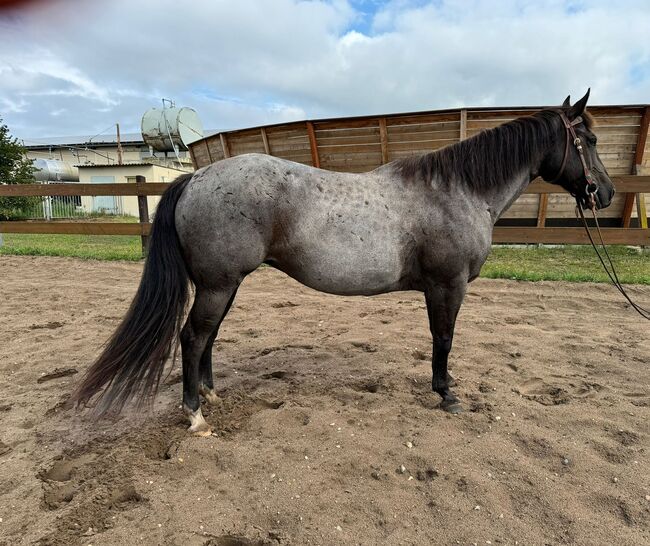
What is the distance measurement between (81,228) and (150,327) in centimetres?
732

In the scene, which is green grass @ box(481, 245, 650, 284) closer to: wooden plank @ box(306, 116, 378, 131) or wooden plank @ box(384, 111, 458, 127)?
wooden plank @ box(384, 111, 458, 127)

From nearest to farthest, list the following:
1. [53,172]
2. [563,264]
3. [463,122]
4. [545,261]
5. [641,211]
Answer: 1. [563,264]
2. [641,211]
3. [545,261]
4. [463,122]
5. [53,172]

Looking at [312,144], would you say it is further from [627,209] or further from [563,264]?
[627,209]

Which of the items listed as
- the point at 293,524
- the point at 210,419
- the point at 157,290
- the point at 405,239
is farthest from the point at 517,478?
the point at 157,290

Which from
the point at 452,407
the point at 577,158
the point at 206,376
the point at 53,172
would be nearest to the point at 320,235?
the point at 206,376

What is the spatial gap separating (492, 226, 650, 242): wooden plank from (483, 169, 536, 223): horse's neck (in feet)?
11.9

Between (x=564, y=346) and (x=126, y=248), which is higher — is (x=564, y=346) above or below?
below

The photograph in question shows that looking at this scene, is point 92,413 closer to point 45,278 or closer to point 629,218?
point 45,278

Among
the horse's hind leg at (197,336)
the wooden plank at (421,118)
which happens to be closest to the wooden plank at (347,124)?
the wooden plank at (421,118)

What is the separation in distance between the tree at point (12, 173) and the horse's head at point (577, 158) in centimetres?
1948

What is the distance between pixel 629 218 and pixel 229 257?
8.93 m

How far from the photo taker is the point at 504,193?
3.05 metres

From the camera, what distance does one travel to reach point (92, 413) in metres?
2.82

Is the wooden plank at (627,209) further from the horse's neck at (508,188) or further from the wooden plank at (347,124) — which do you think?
the horse's neck at (508,188)
